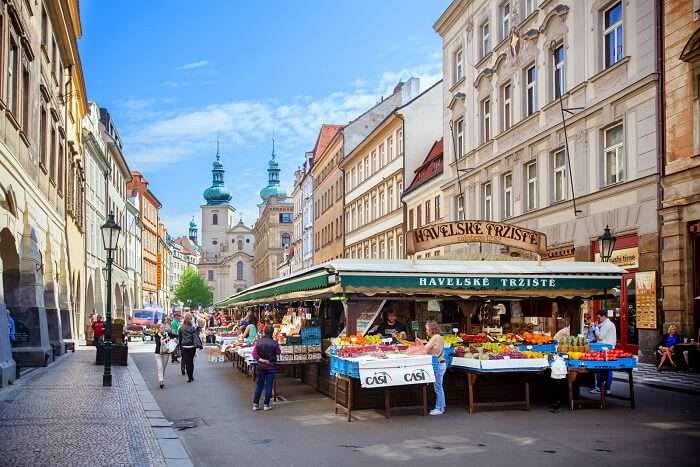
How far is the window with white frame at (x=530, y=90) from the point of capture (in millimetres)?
29034

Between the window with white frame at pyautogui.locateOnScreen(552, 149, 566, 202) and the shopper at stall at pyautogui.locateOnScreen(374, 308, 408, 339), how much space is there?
39.9ft

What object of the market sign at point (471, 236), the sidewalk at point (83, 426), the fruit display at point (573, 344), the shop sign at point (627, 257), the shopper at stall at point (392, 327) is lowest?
the sidewalk at point (83, 426)

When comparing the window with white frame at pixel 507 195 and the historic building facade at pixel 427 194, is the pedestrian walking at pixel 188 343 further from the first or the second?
the historic building facade at pixel 427 194

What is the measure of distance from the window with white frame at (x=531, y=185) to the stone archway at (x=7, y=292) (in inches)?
668

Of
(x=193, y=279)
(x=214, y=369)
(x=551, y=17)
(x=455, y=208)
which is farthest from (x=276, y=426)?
(x=193, y=279)

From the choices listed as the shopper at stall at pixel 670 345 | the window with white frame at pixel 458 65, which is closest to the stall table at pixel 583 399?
the shopper at stall at pixel 670 345

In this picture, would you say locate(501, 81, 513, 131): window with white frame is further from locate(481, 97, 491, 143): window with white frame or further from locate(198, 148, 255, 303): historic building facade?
locate(198, 148, 255, 303): historic building facade

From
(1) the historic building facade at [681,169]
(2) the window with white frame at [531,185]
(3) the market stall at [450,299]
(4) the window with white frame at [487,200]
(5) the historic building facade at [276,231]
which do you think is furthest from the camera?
(5) the historic building facade at [276,231]

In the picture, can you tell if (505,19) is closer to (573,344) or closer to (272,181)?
(573,344)

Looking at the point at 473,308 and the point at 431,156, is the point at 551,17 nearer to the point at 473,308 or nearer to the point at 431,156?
the point at 473,308

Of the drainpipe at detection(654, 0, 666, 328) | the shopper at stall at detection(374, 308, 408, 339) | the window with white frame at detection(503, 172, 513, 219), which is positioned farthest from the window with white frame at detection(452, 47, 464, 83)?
the shopper at stall at detection(374, 308, 408, 339)

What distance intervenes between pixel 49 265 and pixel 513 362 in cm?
1721

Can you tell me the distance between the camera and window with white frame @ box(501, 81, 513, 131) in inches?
1227

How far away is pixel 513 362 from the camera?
45.2 feet
